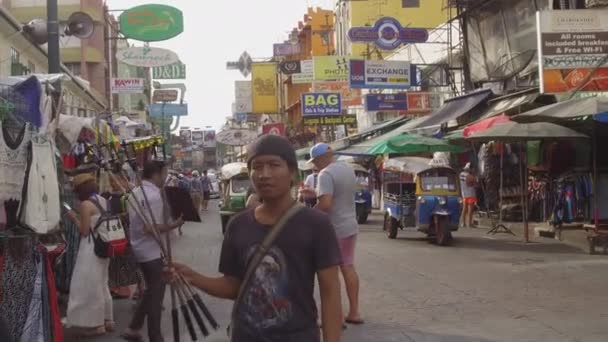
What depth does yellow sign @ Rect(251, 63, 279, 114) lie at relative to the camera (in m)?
51.3

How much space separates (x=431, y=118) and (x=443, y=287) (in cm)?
1265

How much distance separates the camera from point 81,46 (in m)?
40.7

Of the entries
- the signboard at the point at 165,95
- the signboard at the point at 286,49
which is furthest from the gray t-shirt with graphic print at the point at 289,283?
the signboard at the point at 286,49

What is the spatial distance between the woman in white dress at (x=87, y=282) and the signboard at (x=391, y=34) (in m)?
18.1

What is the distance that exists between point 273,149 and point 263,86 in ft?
157

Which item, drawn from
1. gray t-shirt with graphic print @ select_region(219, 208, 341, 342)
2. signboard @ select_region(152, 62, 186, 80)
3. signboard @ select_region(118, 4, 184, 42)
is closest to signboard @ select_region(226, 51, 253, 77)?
signboard @ select_region(152, 62, 186, 80)

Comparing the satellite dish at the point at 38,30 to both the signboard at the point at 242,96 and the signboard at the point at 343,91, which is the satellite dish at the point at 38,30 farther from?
the signboard at the point at 242,96

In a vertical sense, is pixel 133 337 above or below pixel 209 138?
below

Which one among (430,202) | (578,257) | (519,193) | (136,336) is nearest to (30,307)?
(136,336)

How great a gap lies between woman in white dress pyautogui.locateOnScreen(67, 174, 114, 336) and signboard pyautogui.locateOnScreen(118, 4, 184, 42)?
819cm

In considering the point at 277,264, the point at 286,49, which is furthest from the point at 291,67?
the point at 277,264

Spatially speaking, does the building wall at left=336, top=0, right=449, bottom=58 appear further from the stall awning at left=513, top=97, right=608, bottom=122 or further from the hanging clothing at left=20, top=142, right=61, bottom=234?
the hanging clothing at left=20, top=142, right=61, bottom=234

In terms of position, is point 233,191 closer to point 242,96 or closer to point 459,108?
point 459,108

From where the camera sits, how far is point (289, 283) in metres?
3.81
